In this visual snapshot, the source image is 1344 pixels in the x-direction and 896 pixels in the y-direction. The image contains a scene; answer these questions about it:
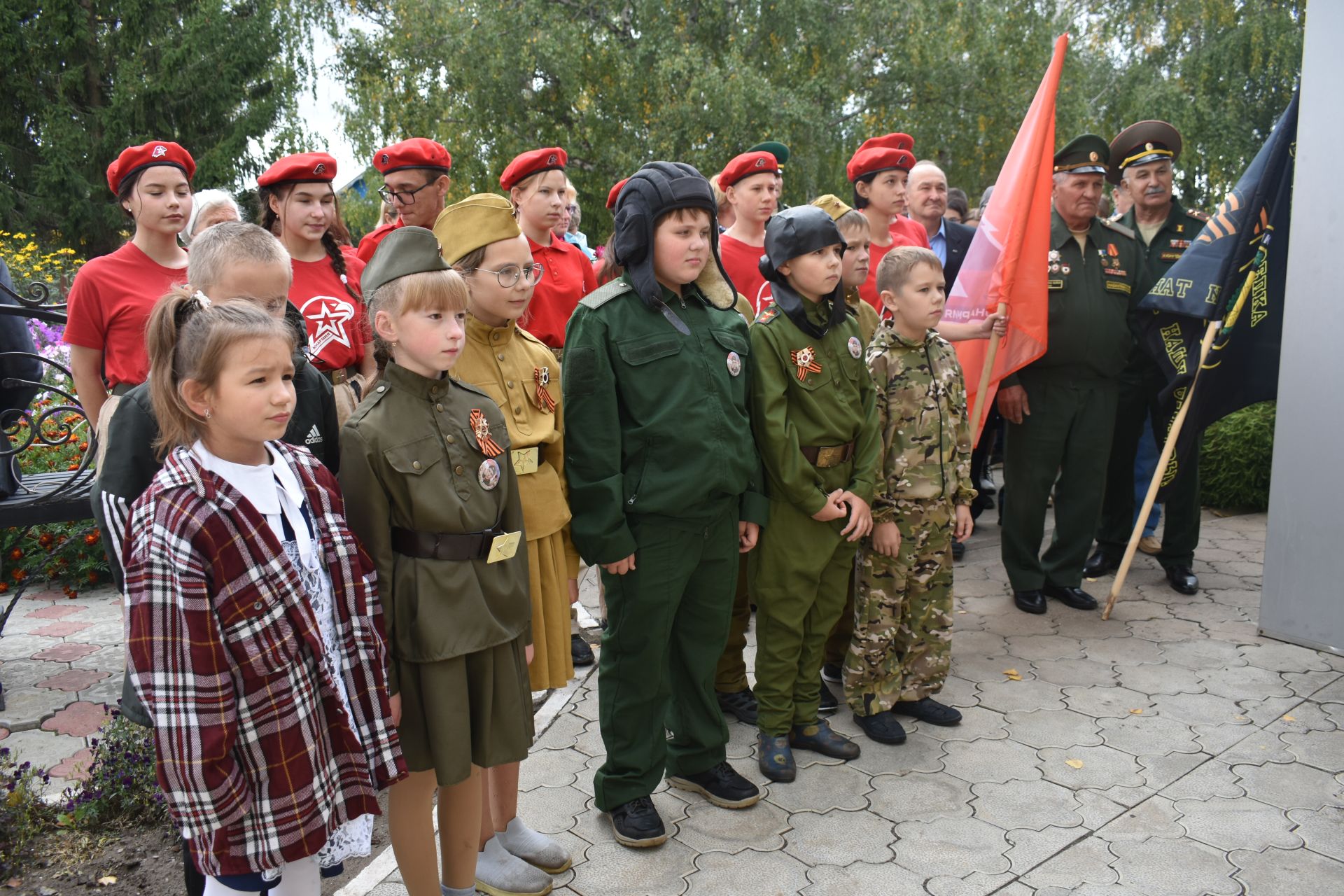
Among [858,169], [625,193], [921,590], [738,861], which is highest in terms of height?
[858,169]

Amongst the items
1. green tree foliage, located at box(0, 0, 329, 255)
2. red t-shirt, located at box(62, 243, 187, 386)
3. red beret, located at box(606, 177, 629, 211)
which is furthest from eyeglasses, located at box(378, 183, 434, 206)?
green tree foliage, located at box(0, 0, 329, 255)

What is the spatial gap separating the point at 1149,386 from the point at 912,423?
8.78 feet

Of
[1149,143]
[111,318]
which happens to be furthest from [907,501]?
[1149,143]

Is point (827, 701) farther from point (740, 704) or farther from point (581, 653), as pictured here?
point (581, 653)

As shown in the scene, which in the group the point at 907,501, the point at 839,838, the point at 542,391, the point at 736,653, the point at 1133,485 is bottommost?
the point at 839,838

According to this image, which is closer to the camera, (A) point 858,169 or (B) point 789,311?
(B) point 789,311

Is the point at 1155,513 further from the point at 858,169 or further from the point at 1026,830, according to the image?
the point at 1026,830

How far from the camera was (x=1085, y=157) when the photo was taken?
5418mm

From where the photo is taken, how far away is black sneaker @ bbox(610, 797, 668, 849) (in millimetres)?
3240

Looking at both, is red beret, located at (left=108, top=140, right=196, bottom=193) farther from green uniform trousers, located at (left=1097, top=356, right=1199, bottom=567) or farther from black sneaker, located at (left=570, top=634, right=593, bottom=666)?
green uniform trousers, located at (left=1097, top=356, right=1199, bottom=567)

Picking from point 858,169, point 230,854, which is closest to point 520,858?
point 230,854

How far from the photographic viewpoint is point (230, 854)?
82.6 inches

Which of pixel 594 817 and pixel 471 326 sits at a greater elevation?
pixel 471 326

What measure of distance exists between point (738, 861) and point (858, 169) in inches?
145
